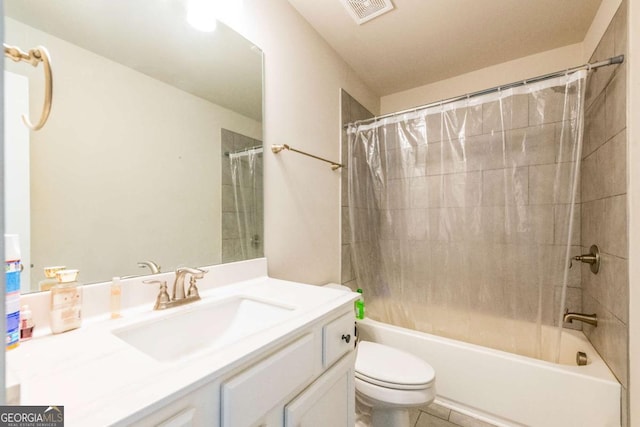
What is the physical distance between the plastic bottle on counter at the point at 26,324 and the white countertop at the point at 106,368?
2cm

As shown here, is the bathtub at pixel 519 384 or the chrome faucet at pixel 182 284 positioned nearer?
the chrome faucet at pixel 182 284

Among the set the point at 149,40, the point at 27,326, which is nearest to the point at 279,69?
the point at 149,40

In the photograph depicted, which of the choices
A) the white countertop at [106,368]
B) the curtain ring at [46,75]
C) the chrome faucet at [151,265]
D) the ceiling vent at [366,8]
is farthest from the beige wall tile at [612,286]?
the curtain ring at [46,75]

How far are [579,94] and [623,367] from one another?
1.30 m

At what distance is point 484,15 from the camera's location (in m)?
1.55

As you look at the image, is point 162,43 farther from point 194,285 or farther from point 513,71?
point 513,71

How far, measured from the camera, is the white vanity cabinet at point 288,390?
1.56 ft

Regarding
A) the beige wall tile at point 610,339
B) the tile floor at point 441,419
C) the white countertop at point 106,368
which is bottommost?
the tile floor at point 441,419

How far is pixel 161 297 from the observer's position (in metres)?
0.85

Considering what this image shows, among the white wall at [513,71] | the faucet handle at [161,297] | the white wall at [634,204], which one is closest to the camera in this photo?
the faucet handle at [161,297]

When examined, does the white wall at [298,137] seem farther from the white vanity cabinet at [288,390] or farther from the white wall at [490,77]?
the white wall at [490,77]

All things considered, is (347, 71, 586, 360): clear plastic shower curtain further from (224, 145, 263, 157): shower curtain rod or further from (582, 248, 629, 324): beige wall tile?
(224, 145, 263, 157): shower curtain rod

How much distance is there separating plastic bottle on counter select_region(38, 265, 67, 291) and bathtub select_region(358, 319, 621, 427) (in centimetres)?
163

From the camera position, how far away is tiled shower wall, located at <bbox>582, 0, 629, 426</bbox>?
112 centimetres
